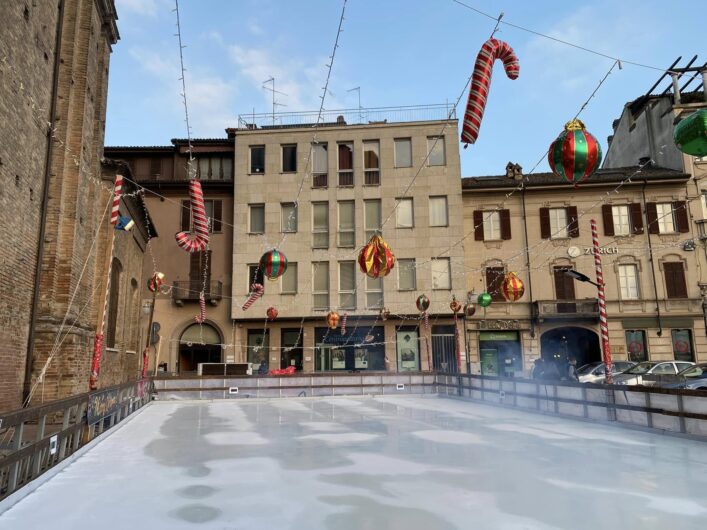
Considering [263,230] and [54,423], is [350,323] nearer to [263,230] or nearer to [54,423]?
[263,230]

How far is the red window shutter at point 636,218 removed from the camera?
29.7 meters

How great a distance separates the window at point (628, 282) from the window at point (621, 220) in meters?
1.98

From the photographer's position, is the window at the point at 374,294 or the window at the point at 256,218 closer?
the window at the point at 374,294

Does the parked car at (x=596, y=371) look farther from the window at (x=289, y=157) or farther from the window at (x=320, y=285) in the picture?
the window at (x=289, y=157)

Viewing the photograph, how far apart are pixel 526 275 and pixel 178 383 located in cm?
Answer: 1898

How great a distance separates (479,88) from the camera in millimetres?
8195

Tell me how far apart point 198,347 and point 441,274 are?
14.3 metres

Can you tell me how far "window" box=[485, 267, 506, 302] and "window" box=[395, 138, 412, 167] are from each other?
7883mm

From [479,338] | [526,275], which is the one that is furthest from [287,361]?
[526,275]

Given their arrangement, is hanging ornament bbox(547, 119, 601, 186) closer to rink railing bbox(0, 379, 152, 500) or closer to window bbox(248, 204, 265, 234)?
rink railing bbox(0, 379, 152, 500)

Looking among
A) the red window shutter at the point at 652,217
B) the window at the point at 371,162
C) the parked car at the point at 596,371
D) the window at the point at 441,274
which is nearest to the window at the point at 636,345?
the red window shutter at the point at 652,217

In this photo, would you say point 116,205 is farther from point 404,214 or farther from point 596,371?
point 404,214

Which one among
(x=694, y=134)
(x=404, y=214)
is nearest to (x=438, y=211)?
(x=404, y=214)

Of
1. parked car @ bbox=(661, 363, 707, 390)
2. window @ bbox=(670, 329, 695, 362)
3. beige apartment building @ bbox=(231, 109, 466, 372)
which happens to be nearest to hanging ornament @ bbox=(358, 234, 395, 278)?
parked car @ bbox=(661, 363, 707, 390)
